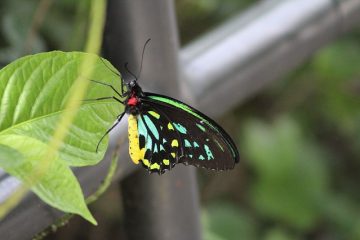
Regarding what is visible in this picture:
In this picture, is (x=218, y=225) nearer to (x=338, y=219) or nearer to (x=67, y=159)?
(x=338, y=219)

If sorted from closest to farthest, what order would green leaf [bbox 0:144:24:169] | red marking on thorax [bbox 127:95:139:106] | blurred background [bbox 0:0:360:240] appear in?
green leaf [bbox 0:144:24:169], red marking on thorax [bbox 127:95:139:106], blurred background [bbox 0:0:360:240]

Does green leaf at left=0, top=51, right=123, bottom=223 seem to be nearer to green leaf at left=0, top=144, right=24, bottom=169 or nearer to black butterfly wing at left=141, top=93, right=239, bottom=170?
green leaf at left=0, top=144, right=24, bottom=169

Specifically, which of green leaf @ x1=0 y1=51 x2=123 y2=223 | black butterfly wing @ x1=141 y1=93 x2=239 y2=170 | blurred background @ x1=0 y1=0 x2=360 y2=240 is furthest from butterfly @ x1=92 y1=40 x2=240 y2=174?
blurred background @ x1=0 y1=0 x2=360 y2=240

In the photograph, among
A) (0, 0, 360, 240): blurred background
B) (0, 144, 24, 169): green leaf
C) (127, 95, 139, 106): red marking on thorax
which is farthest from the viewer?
(0, 0, 360, 240): blurred background

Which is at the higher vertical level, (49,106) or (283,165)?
(283,165)

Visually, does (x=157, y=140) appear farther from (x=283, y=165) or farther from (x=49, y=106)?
(x=283, y=165)

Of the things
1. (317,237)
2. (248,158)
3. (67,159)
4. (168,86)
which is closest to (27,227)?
(67,159)

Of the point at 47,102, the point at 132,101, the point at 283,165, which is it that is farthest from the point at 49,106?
the point at 283,165
